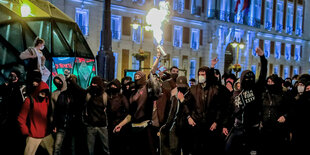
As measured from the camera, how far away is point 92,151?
758cm

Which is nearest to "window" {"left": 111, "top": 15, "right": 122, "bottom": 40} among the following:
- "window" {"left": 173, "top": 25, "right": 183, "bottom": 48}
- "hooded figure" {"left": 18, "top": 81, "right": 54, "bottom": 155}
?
"window" {"left": 173, "top": 25, "right": 183, "bottom": 48}

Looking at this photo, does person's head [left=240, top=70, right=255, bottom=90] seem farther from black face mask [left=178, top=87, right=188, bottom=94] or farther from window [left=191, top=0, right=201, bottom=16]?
window [left=191, top=0, right=201, bottom=16]

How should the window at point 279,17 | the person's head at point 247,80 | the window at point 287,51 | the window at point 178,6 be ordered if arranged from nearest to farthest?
the person's head at point 247,80 → the window at point 178,6 → the window at point 279,17 → the window at point 287,51

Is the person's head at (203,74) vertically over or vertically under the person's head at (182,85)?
over

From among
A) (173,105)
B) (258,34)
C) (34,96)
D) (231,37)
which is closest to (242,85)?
(173,105)

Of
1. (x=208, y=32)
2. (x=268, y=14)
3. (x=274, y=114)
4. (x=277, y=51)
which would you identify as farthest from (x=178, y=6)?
(x=274, y=114)

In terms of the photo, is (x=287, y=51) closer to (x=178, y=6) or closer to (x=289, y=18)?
(x=289, y=18)

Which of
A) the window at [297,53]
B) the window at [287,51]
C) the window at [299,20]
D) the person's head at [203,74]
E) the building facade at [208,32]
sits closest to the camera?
the person's head at [203,74]

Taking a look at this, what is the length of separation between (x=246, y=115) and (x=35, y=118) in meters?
3.69

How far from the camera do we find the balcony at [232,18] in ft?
123

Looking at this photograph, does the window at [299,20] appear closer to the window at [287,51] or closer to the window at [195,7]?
the window at [287,51]

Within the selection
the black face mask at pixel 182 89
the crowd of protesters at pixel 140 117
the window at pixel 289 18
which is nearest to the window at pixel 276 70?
the window at pixel 289 18

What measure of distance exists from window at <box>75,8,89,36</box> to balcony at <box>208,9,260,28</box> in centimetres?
1277

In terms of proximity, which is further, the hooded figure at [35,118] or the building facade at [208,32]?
the building facade at [208,32]
